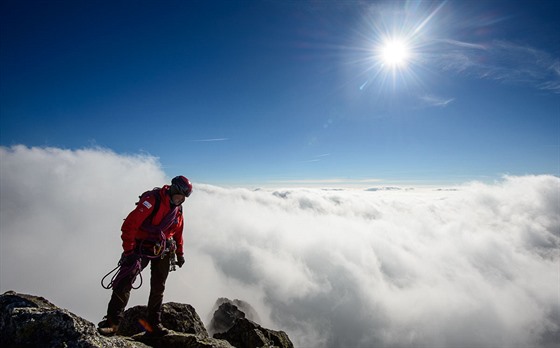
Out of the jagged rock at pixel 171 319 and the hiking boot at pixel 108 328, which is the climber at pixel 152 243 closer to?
the hiking boot at pixel 108 328

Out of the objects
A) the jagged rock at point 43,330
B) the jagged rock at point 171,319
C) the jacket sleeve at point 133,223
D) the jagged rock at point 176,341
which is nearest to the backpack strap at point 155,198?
the jacket sleeve at point 133,223

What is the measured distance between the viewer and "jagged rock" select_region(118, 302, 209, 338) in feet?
29.8

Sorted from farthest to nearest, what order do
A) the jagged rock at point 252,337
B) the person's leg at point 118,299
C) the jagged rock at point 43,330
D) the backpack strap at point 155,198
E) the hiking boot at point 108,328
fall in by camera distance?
the jagged rock at point 252,337, the backpack strap at point 155,198, the person's leg at point 118,299, the hiking boot at point 108,328, the jagged rock at point 43,330

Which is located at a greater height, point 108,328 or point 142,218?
point 142,218

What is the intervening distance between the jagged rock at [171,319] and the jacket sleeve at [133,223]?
4.46m

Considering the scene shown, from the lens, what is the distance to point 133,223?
254 inches

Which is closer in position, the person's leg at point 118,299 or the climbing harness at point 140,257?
the person's leg at point 118,299

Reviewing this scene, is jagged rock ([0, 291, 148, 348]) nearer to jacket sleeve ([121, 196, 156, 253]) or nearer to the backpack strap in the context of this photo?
jacket sleeve ([121, 196, 156, 253])

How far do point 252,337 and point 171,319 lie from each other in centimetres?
398

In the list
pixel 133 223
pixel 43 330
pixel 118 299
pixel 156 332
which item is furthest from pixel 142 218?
pixel 156 332

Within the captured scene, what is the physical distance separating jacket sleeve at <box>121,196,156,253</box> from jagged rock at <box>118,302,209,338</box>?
4.46 metres

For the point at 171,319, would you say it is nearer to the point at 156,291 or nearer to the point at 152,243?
the point at 156,291

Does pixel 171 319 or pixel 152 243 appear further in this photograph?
pixel 171 319

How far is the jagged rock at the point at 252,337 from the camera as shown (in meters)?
11.6
